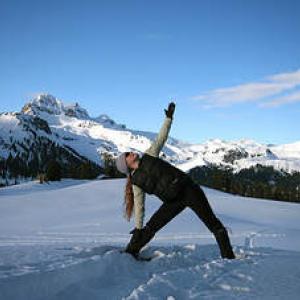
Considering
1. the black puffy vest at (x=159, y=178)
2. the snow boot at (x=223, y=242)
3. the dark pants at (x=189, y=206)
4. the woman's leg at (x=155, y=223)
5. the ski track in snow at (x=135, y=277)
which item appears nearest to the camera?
the ski track in snow at (x=135, y=277)

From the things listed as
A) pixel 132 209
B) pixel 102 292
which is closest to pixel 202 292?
pixel 102 292

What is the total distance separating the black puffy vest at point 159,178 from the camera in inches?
259

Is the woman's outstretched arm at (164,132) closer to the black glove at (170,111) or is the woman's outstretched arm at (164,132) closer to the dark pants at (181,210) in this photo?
the black glove at (170,111)

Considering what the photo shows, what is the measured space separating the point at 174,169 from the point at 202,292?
2284 millimetres

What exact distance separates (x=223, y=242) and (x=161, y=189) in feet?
4.70

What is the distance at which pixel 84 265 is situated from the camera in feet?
19.2

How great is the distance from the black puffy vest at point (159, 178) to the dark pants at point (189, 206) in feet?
0.42

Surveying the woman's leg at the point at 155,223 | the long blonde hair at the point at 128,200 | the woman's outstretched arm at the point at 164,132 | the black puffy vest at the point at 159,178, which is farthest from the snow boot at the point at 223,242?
the woman's outstretched arm at the point at 164,132

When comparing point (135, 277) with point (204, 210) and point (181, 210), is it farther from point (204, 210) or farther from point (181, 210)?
point (204, 210)

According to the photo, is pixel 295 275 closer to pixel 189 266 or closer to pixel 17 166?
pixel 189 266

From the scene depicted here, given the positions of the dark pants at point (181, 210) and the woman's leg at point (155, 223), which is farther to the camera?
the woman's leg at point (155, 223)

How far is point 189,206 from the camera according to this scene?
6754 mm

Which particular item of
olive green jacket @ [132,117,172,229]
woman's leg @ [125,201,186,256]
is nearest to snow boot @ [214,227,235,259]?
woman's leg @ [125,201,186,256]

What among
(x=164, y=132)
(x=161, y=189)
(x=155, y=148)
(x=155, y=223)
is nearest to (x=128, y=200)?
(x=155, y=223)
